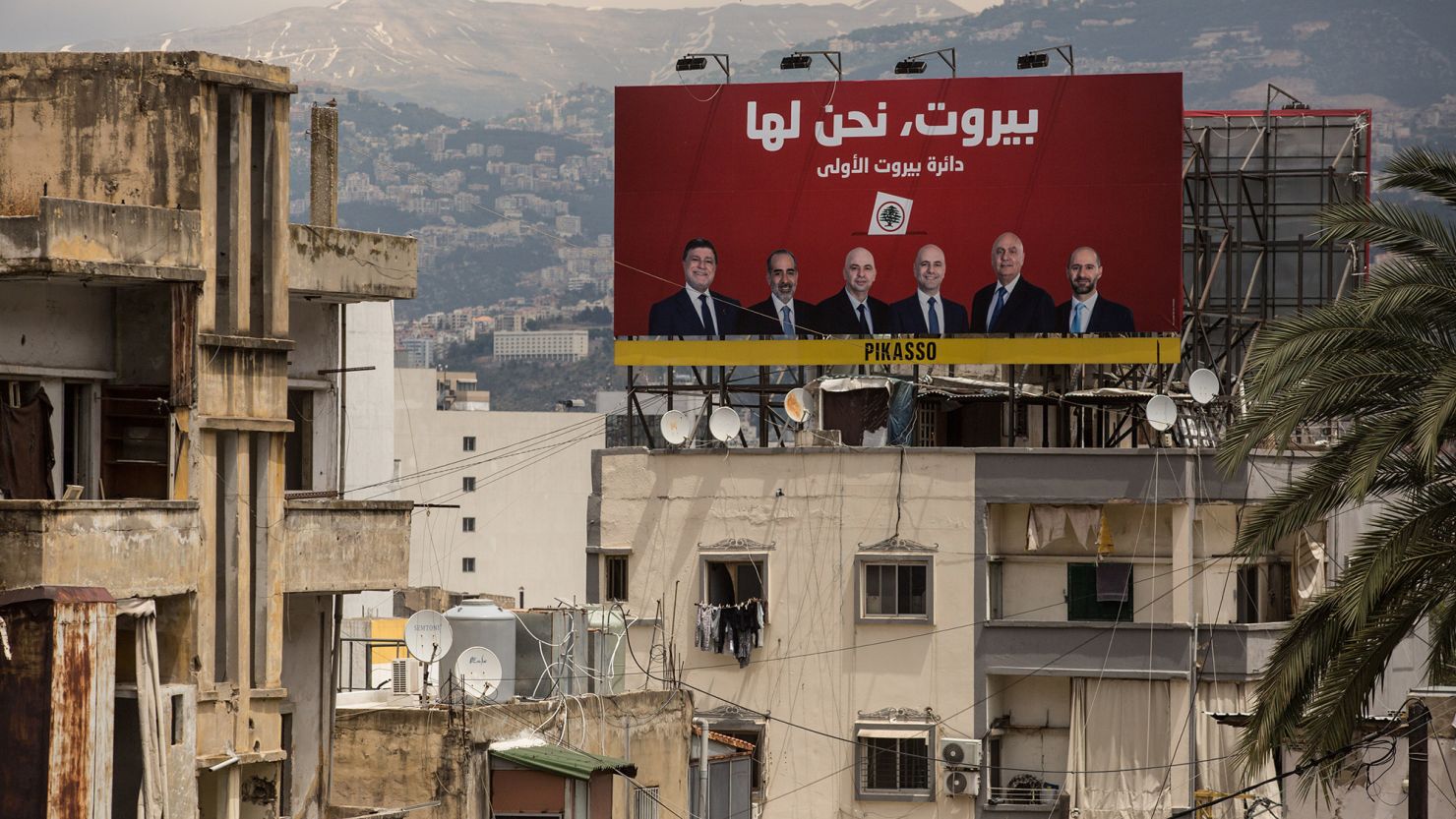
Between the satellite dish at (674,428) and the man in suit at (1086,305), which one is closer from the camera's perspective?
the satellite dish at (674,428)

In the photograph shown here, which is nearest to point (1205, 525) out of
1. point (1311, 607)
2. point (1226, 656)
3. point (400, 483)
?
point (1226, 656)

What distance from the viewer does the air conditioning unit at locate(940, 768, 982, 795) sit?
1873 inches

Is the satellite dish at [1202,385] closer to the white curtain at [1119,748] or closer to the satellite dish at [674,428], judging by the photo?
the white curtain at [1119,748]

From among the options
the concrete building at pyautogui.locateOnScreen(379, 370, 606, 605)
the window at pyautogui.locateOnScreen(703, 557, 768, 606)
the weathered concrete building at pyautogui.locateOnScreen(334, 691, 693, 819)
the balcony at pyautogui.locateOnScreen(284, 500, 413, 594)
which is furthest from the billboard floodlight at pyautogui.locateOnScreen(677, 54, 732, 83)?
the concrete building at pyautogui.locateOnScreen(379, 370, 606, 605)

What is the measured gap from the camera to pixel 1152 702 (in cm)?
4734

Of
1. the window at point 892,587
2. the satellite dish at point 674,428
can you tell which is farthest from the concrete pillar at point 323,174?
the window at point 892,587

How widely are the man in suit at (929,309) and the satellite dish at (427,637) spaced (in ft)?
62.9

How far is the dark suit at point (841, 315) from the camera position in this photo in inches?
2040

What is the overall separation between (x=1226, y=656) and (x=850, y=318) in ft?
35.6

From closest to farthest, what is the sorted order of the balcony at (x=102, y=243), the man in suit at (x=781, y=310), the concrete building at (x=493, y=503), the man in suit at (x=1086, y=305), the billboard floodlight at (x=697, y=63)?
the balcony at (x=102, y=243) < the man in suit at (x=1086, y=305) < the billboard floodlight at (x=697, y=63) < the man in suit at (x=781, y=310) < the concrete building at (x=493, y=503)

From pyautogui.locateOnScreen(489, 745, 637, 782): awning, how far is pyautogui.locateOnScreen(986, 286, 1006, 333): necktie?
18.3 metres

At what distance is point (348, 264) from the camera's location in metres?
30.3

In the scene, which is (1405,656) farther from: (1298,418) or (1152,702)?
(1298,418)

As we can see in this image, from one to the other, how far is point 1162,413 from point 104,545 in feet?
85.2
